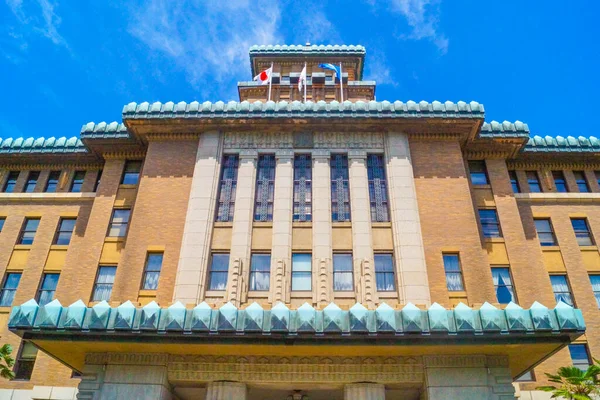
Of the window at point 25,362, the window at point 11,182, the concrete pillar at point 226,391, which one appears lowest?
the concrete pillar at point 226,391

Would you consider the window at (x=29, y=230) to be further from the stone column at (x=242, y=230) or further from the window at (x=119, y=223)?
the stone column at (x=242, y=230)

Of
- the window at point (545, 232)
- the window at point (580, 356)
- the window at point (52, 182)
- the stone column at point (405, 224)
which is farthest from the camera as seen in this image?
the window at point (52, 182)

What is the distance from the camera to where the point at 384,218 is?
2348cm

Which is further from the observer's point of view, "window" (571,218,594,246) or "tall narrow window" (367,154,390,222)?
"window" (571,218,594,246)

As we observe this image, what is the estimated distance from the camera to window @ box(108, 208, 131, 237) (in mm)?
25444

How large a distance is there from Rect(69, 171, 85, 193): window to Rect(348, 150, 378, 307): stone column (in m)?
17.1

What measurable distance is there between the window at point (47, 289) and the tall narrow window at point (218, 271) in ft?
33.5

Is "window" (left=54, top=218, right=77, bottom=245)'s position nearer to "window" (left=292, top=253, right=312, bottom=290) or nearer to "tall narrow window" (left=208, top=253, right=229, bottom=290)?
"tall narrow window" (left=208, top=253, right=229, bottom=290)

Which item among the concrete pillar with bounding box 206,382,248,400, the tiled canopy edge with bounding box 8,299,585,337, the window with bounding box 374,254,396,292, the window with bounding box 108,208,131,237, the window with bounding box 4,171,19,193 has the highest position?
the window with bounding box 4,171,19,193

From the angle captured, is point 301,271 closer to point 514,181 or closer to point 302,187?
point 302,187

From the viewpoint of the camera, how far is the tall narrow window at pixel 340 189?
2364 centimetres

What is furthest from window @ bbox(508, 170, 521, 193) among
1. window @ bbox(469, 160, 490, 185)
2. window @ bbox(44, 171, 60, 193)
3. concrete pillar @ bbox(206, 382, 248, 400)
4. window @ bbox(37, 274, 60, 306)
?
window @ bbox(44, 171, 60, 193)

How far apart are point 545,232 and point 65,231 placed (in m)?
28.2

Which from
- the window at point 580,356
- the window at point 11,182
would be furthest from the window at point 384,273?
the window at point 11,182
